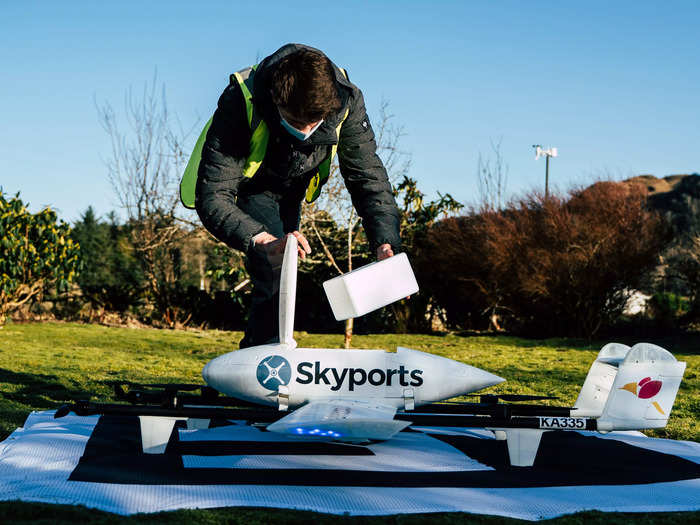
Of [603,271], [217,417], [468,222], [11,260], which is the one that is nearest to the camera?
[217,417]

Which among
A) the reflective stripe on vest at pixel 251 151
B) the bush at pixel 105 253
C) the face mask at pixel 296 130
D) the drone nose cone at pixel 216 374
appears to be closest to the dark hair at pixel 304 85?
the face mask at pixel 296 130

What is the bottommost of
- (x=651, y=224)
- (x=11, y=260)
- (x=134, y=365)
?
(x=134, y=365)

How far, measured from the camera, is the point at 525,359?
316 inches

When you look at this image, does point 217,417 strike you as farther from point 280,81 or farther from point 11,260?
point 11,260

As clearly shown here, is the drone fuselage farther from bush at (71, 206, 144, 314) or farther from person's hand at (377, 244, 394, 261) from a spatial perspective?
bush at (71, 206, 144, 314)

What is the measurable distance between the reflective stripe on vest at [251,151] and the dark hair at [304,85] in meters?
0.26

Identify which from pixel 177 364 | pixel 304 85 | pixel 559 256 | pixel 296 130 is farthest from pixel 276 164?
pixel 559 256

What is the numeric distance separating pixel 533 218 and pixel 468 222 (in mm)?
1359

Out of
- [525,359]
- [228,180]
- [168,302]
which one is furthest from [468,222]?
[228,180]

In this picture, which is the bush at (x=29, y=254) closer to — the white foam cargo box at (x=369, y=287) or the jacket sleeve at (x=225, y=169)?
the jacket sleeve at (x=225, y=169)

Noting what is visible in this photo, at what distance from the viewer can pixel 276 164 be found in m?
2.83

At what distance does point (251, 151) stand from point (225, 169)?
5.6 inches

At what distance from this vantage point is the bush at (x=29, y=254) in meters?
9.73

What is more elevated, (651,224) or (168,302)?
(651,224)
